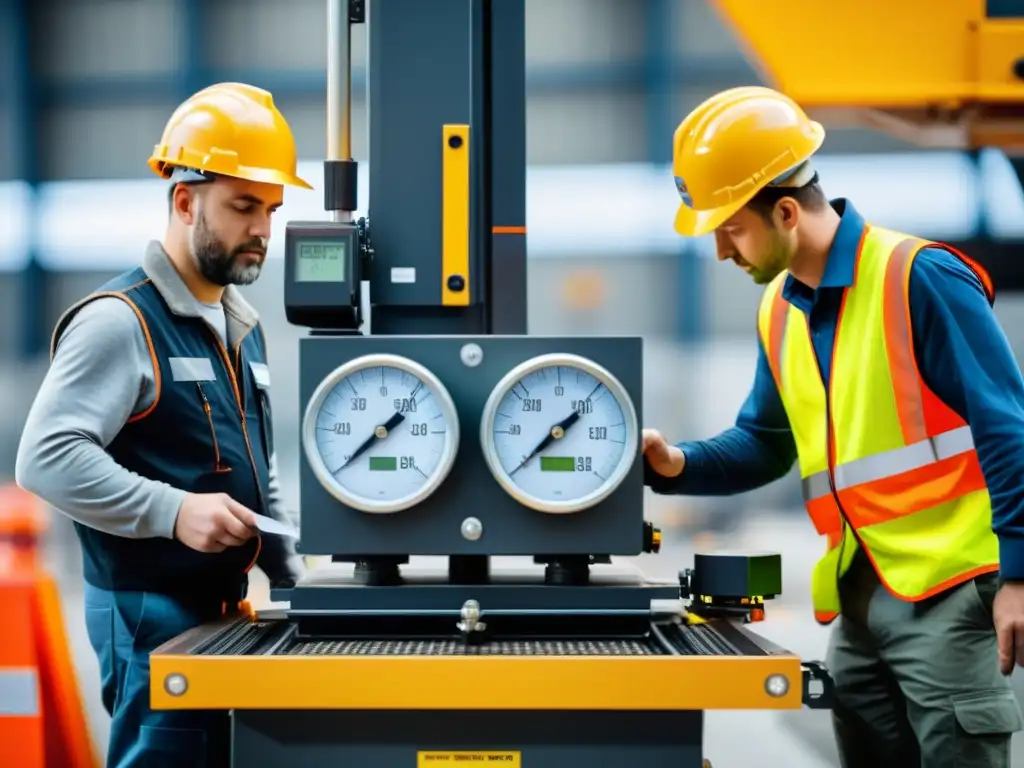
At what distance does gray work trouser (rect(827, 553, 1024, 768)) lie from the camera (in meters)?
1.58

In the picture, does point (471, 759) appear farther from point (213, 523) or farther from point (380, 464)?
point (213, 523)

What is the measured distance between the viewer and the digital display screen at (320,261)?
150 centimetres

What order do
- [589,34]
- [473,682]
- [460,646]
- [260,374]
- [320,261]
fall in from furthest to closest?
[589,34] < [260,374] < [320,261] < [460,646] < [473,682]

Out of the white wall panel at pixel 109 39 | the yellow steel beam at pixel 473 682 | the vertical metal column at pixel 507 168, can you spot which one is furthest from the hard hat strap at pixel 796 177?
the white wall panel at pixel 109 39

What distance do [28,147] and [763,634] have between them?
4.97 meters

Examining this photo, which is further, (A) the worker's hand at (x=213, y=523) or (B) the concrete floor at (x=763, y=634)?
(B) the concrete floor at (x=763, y=634)

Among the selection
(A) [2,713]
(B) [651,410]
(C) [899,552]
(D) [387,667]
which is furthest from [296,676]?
(B) [651,410]

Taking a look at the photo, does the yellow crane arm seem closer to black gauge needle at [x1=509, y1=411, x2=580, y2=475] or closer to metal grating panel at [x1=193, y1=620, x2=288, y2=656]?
black gauge needle at [x1=509, y1=411, x2=580, y2=475]

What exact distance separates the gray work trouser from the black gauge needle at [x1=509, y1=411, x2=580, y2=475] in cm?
68

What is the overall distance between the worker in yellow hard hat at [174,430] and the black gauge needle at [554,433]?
0.46 meters

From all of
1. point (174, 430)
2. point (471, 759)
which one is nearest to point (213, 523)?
point (174, 430)

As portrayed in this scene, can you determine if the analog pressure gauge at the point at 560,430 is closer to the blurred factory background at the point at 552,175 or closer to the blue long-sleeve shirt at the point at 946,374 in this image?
the blue long-sleeve shirt at the point at 946,374

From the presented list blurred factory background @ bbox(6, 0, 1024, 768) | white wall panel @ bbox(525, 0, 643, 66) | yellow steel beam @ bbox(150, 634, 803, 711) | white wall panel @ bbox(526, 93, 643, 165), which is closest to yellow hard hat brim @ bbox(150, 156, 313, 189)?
yellow steel beam @ bbox(150, 634, 803, 711)

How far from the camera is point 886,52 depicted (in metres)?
1.68
